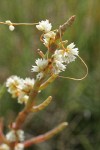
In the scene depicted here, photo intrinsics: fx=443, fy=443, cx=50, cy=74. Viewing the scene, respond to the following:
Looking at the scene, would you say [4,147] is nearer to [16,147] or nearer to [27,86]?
[16,147]

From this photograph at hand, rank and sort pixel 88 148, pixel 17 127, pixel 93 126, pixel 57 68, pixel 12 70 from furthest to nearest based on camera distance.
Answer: pixel 12 70 < pixel 93 126 < pixel 88 148 < pixel 17 127 < pixel 57 68

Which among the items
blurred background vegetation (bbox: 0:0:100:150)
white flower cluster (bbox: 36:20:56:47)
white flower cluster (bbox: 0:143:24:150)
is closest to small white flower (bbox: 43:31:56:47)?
white flower cluster (bbox: 36:20:56:47)

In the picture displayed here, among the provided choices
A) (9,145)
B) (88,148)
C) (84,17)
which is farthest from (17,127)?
(84,17)

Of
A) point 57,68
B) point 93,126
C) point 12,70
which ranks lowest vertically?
point 57,68

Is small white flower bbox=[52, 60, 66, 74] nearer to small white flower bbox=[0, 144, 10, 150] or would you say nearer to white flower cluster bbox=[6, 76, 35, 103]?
white flower cluster bbox=[6, 76, 35, 103]

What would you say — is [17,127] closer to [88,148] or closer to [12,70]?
[88,148]

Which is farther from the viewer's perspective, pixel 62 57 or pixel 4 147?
pixel 4 147

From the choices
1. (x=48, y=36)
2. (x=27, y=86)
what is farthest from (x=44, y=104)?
(x=48, y=36)
